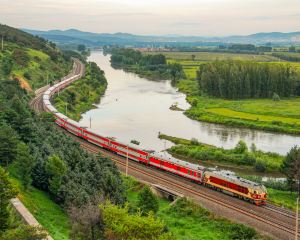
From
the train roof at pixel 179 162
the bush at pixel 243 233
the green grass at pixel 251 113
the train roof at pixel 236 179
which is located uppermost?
the train roof at pixel 236 179

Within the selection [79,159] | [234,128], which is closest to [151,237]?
[79,159]

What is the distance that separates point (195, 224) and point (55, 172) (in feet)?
35.7

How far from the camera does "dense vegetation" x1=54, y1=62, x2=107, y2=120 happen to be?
81250 millimetres

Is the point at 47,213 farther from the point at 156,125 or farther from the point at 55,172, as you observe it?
the point at 156,125

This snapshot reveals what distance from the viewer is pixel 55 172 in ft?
102

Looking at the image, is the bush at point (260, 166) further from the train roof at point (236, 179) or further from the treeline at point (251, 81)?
the treeline at point (251, 81)

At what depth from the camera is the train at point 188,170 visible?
113 ft

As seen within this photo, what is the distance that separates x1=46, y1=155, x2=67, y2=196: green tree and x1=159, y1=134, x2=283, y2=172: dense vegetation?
23607 millimetres

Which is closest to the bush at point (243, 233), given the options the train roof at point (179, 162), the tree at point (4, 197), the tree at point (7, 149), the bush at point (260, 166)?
the train roof at point (179, 162)

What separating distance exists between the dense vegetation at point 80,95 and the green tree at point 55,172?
4390 centimetres

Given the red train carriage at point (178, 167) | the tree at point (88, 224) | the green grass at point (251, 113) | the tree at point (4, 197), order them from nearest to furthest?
the tree at point (4, 197) < the tree at point (88, 224) < the red train carriage at point (178, 167) < the green grass at point (251, 113)

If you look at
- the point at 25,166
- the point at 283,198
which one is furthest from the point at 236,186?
the point at 25,166

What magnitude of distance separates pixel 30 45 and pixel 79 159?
104213 millimetres

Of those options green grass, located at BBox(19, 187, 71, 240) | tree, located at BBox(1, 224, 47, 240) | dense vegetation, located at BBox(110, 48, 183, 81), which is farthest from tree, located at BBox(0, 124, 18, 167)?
dense vegetation, located at BBox(110, 48, 183, 81)
